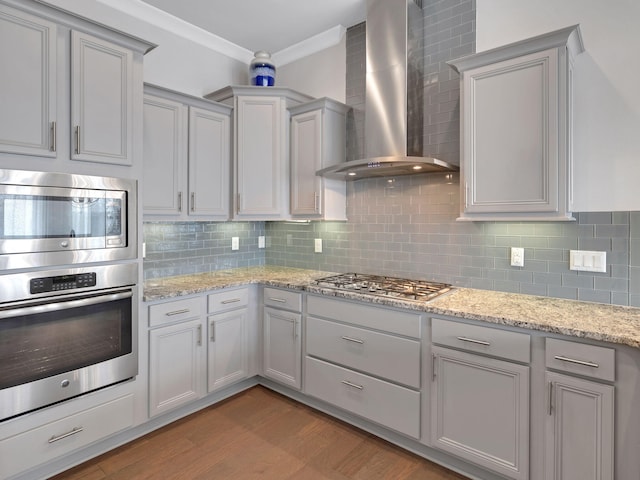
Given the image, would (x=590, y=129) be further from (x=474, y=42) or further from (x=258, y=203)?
(x=258, y=203)

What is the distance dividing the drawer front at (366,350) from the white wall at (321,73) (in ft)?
6.53

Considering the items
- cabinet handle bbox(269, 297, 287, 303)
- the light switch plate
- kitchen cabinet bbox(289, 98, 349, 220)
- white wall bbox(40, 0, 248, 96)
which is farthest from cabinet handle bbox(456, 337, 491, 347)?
white wall bbox(40, 0, 248, 96)

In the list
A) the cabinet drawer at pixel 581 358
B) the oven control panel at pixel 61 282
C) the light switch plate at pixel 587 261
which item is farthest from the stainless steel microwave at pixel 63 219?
the light switch plate at pixel 587 261

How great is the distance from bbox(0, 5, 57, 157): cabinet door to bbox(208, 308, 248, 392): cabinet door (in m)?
1.53

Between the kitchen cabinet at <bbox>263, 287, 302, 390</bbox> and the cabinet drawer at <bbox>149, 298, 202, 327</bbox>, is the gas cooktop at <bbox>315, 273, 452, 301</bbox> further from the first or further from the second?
the cabinet drawer at <bbox>149, 298, 202, 327</bbox>

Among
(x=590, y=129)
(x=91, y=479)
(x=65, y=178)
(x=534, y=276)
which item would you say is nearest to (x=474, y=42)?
(x=590, y=129)

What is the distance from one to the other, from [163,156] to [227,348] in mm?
1511

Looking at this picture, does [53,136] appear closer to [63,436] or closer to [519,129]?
[63,436]

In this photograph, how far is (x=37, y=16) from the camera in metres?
1.85

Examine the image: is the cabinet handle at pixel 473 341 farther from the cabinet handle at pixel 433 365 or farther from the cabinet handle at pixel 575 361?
the cabinet handle at pixel 575 361

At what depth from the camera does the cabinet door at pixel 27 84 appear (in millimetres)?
1765

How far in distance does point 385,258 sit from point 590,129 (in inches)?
60.9

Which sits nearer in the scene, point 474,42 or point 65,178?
point 65,178

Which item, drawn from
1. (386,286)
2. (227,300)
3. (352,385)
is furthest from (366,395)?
(227,300)
